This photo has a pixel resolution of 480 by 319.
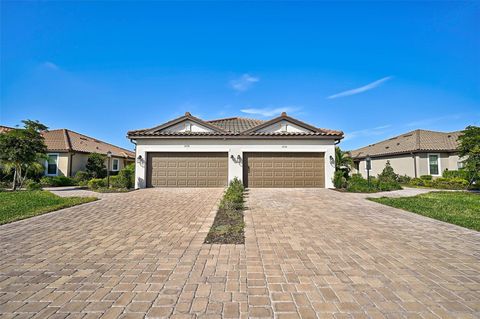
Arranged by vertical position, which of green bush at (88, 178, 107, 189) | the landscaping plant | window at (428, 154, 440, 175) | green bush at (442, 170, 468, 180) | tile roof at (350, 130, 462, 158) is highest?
tile roof at (350, 130, 462, 158)

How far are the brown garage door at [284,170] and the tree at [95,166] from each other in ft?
42.6

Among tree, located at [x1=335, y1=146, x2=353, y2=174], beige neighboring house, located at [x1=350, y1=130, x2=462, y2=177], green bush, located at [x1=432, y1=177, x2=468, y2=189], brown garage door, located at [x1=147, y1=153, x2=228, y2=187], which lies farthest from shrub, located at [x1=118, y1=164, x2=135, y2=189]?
beige neighboring house, located at [x1=350, y1=130, x2=462, y2=177]

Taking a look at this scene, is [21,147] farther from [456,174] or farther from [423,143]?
[423,143]

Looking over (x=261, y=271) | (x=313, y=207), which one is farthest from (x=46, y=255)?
(x=313, y=207)

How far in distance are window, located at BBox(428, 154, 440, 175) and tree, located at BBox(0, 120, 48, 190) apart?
28.6 metres

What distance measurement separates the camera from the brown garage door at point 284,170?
45.7 feet

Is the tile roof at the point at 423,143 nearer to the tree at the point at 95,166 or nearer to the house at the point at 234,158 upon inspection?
the house at the point at 234,158

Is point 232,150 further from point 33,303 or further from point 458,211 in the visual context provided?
point 33,303

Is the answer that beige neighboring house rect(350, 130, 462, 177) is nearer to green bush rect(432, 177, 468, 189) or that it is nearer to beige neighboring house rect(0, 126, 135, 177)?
green bush rect(432, 177, 468, 189)

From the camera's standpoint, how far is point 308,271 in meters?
3.07

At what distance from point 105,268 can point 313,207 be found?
6.53 m

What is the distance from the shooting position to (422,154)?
60.6ft

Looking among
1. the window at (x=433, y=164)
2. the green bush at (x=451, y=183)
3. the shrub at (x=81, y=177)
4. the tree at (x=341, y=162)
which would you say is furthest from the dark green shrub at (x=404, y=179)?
the shrub at (x=81, y=177)

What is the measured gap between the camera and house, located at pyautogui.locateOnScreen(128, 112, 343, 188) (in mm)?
13953
